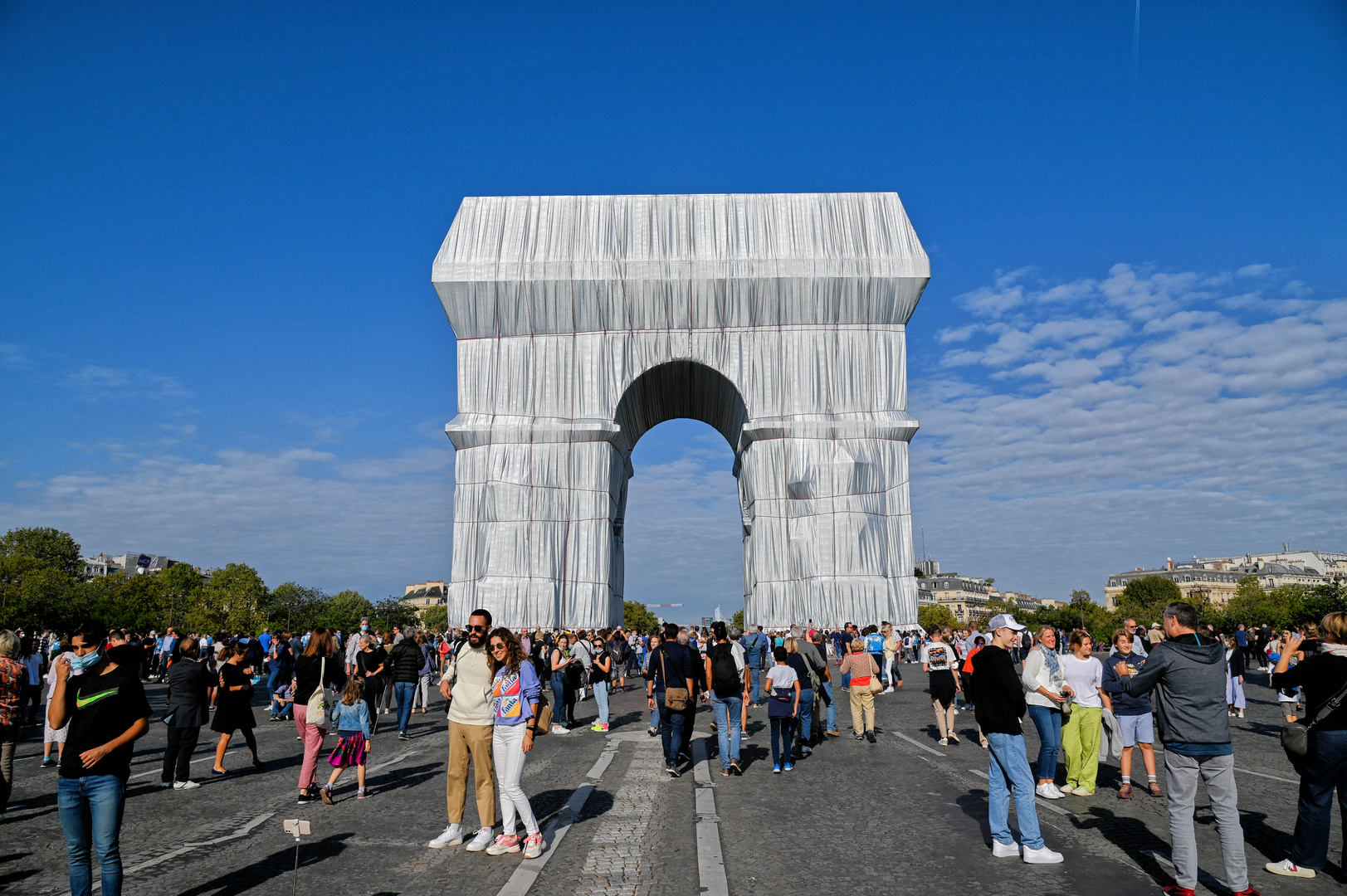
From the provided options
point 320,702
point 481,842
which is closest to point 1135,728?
point 481,842

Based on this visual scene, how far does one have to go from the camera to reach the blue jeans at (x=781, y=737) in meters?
9.93

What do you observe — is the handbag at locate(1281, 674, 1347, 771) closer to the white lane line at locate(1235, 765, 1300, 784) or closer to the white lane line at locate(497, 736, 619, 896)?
the white lane line at locate(1235, 765, 1300, 784)

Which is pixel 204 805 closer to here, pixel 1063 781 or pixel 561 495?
pixel 1063 781

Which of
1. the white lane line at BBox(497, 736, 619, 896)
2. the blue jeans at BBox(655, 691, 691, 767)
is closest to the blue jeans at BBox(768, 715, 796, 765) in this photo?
the blue jeans at BBox(655, 691, 691, 767)

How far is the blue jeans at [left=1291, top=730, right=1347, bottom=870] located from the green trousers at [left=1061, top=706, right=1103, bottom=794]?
2420 millimetres

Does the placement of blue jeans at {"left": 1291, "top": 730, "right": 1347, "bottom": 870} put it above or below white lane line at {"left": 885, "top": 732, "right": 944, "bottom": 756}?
above

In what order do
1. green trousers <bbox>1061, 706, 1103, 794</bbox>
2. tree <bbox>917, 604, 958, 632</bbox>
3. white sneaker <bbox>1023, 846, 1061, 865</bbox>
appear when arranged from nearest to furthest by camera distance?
white sneaker <bbox>1023, 846, 1061, 865</bbox> < green trousers <bbox>1061, 706, 1103, 794</bbox> < tree <bbox>917, 604, 958, 632</bbox>

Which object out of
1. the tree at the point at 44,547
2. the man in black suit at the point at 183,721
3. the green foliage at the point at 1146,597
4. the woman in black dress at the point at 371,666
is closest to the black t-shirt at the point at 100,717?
the man in black suit at the point at 183,721

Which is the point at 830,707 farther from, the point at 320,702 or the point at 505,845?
the point at 505,845

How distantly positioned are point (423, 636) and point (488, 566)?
33.9 feet

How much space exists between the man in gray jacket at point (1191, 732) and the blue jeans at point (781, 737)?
15.5 ft

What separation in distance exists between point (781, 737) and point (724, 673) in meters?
1.00

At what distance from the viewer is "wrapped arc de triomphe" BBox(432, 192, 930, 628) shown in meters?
31.3

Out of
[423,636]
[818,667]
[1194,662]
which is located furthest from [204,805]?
[423,636]
